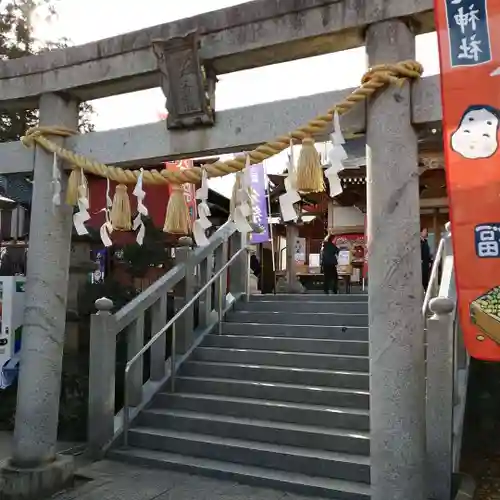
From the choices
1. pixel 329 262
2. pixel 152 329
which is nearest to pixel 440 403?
pixel 152 329

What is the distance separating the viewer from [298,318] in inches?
324

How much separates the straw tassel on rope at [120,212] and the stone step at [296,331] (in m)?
3.79

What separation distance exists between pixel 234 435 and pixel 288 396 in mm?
827

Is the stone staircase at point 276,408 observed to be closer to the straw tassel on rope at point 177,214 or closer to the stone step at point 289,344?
the stone step at point 289,344

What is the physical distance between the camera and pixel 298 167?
3.93 meters

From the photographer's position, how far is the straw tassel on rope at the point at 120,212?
15.5 ft

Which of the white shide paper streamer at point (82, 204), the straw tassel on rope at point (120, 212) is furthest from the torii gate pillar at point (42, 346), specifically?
the straw tassel on rope at point (120, 212)

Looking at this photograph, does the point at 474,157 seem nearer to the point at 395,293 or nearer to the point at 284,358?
the point at 395,293

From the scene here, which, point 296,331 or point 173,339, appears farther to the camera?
point 296,331

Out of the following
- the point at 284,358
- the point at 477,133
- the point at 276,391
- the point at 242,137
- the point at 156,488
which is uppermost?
the point at 242,137

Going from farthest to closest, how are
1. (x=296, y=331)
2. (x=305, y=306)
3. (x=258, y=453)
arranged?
(x=305, y=306) < (x=296, y=331) < (x=258, y=453)

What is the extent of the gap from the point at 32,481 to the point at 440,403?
3.76 metres

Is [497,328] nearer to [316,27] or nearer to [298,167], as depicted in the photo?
[298,167]

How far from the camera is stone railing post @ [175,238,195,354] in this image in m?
7.91
